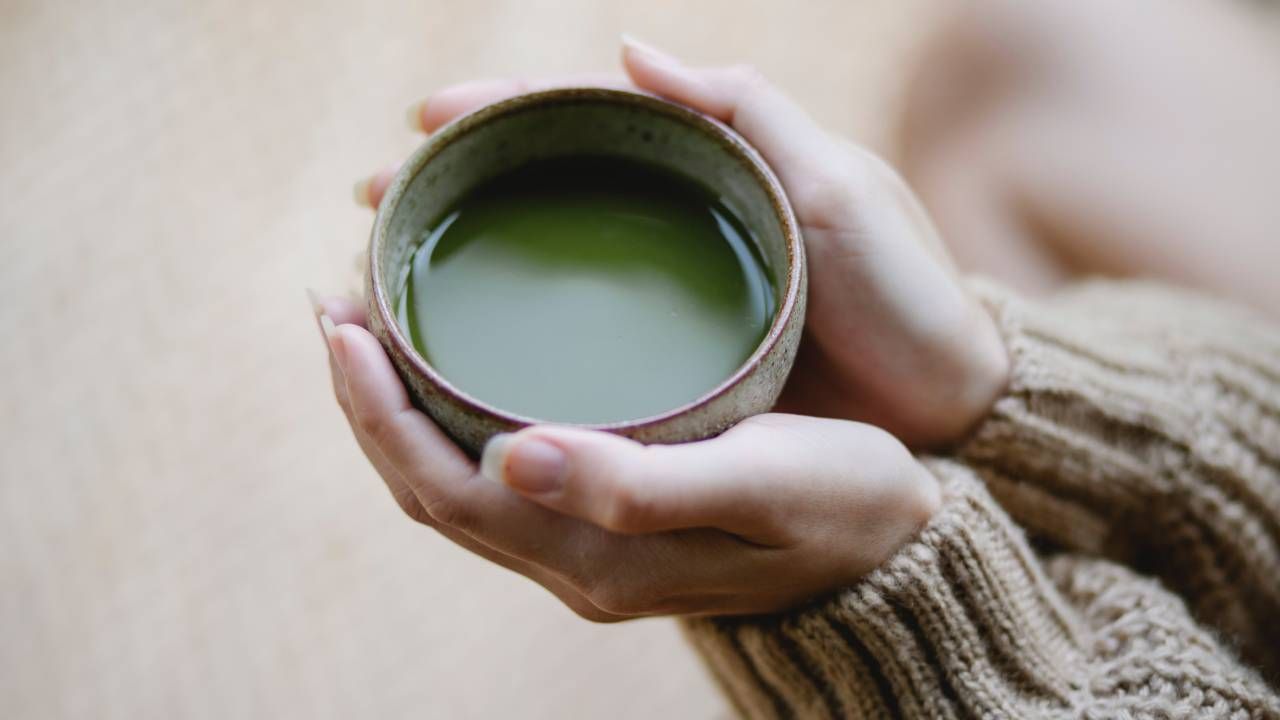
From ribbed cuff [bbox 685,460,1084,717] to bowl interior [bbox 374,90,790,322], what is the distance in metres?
0.27

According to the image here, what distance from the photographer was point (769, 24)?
A: 183cm

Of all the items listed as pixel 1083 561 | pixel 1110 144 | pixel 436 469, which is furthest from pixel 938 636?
pixel 1110 144

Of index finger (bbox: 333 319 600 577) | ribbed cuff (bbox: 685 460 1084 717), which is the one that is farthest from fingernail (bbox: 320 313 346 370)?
ribbed cuff (bbox: 685 460 1084 717)

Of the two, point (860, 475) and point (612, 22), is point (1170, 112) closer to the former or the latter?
point (860, 475)

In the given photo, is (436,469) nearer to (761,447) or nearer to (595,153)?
(761,447)

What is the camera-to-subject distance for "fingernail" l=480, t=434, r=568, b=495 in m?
0.69

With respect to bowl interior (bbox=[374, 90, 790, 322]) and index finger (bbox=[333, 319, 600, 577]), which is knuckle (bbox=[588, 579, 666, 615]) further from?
bowl interior (bbox=[374, 90, 790, 322])

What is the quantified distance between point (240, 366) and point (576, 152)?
840 millimetres

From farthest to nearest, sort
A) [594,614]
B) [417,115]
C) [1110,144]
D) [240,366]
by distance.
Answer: [240,366] → [1110,144] → [417,115] → [594,614]

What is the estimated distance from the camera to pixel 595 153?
3.18 feet

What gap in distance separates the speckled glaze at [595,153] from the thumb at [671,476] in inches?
0.9

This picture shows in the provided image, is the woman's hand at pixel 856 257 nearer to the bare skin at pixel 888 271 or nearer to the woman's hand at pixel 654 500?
the bare skin at pixel 888 271

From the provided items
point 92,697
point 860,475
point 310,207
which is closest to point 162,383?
point 310,207

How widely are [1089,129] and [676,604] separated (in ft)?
2.78
